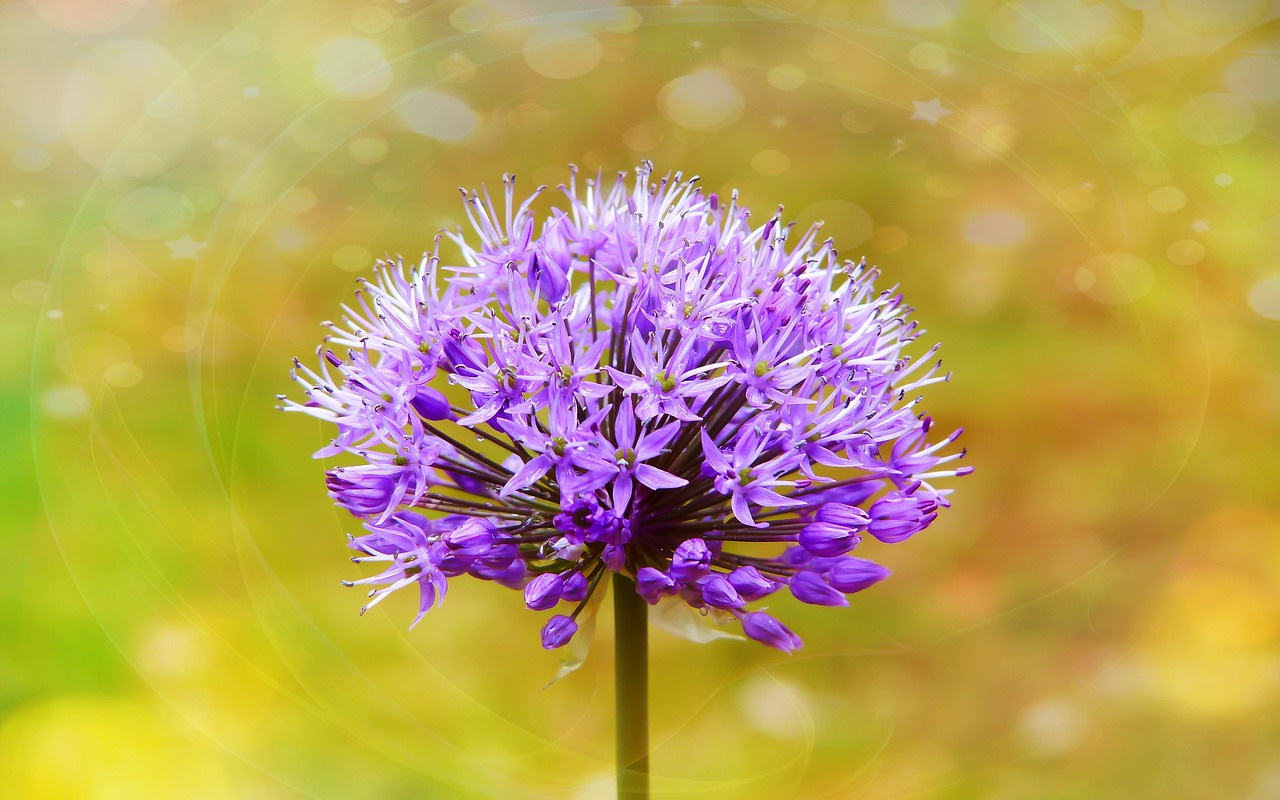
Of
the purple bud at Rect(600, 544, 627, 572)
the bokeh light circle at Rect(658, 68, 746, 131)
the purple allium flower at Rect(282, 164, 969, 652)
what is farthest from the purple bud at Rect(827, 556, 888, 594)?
the bokeh light circle at Rect(658, 68, 746, 131)

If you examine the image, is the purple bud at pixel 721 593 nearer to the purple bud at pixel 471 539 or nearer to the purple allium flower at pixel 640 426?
the purple allium flower at pixel 640 426

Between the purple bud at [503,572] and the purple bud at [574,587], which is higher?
the purple bud at [503,572]

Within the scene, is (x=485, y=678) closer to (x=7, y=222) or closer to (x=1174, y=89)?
(x=7, y=222)

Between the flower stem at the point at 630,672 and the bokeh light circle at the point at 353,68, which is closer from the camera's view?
the flower stem at the point at 630,672

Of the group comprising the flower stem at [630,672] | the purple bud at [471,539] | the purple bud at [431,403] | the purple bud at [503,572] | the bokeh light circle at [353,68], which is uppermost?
the bokeh light circle at [353,68]

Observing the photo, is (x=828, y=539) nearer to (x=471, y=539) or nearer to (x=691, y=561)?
(x=691, y=561)

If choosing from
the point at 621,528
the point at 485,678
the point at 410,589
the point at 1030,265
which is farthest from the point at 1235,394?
the point at 410,589

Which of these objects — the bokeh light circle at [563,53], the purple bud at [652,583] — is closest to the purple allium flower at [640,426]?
the purple bud at [652,583]

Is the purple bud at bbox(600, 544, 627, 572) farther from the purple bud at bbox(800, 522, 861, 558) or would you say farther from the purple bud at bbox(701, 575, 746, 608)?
the purple bud at bbox(800, 522, 861, 558)
